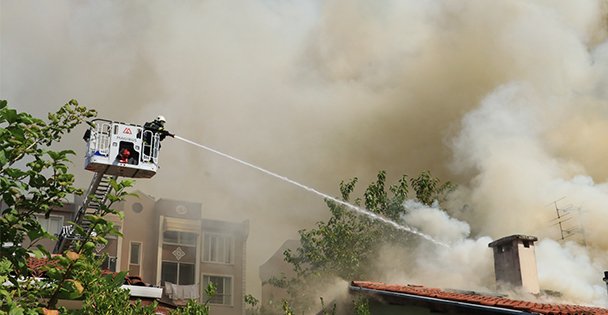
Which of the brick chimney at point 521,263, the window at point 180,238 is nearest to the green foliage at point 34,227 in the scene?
the brick chimney at point 521,263

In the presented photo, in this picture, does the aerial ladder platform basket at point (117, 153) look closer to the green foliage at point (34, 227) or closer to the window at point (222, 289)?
the green foliage at point (34, 227)

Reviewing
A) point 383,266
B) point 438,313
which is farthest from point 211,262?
point 438,313

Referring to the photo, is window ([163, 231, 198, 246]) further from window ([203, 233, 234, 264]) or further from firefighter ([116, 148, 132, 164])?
firefighter ([116, 148, 132, 164])

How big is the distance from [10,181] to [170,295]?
43.8 meters

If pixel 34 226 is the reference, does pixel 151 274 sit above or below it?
above

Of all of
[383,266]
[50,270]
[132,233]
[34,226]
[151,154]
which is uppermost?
[132,233]

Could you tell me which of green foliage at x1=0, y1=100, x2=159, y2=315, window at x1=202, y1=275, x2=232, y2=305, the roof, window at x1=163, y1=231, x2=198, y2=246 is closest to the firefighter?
the roof

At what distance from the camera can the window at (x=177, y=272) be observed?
53625 mm

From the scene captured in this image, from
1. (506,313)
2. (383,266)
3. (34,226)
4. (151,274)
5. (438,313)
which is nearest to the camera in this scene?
(34,226)

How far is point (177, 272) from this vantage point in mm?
54125

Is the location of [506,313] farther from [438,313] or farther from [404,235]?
[404,235]

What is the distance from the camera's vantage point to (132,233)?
180 ft

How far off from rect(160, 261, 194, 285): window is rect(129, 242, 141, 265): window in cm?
190

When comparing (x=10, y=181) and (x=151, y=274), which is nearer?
(x=10, y=181)
